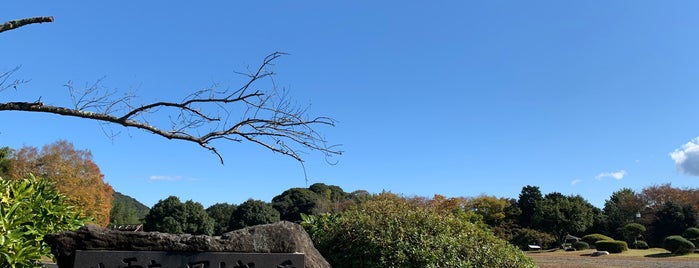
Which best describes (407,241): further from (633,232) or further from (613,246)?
(633,232)

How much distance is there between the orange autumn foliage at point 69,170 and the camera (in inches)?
1380

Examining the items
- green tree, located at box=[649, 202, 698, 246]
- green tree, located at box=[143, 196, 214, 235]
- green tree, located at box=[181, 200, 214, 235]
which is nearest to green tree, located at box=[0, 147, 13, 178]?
green tree, located at box=[143, 196, 214, 235]

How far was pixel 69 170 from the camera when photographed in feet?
118

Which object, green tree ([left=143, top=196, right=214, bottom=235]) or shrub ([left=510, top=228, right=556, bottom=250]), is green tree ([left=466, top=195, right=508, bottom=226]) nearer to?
shrub ([left=510, top=228, right=556, bottom=250])

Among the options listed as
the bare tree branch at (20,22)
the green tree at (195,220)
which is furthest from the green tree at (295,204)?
the bare tree branch at (20,22)

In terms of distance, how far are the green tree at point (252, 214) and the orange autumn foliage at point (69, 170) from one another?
1245 cm

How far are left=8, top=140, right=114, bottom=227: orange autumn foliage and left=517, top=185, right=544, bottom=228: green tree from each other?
3615 cm

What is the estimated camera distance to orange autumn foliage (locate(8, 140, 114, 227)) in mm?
35062

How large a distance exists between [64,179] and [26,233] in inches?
1386

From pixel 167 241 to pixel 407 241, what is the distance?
276 centimetres

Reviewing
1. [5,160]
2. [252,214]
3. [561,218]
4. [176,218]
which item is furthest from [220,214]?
[561,218]

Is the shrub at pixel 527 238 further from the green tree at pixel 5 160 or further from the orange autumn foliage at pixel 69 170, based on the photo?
the green tree at pixel 5 160

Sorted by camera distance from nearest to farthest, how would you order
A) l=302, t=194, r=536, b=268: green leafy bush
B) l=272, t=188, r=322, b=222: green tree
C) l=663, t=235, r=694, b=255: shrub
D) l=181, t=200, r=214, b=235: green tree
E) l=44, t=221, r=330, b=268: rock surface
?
l=44, t=221, r=330, b=268: rock surface
l=302, t=194, r=536, b=268: green leafy bush
l=663, t=235, r=694, b=255: shrub
l=181, t=200, r=214, b=235: green tree
l=272, t=188, r=322, b=222: green tree

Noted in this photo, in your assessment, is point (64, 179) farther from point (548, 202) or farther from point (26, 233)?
point (548, 202)
